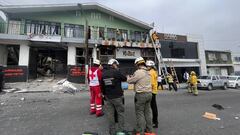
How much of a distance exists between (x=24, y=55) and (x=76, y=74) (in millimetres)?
4828

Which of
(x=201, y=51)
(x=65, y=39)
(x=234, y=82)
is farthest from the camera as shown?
(x=201, y=51)

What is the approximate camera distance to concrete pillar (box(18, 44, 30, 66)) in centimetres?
1358

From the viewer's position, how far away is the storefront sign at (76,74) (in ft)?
46.5

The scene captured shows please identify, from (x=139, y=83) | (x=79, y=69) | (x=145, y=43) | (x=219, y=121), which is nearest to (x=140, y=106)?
(x=139, y=83)

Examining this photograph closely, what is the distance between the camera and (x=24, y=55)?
538 inches

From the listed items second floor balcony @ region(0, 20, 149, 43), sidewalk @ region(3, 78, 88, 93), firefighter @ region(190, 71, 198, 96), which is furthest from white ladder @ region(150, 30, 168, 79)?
sidewalk @ region(3, 78, 88, 93)

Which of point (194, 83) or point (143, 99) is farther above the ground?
point (194, 83)

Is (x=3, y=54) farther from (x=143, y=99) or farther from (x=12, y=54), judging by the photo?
(x=143, y=99)

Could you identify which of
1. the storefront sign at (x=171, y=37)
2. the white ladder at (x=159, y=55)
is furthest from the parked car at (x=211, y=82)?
the storefront sign at (x=171, y=37)

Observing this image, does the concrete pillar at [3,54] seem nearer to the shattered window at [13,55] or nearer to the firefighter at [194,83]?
the shattered window at [13,55]

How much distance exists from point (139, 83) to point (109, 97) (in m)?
0.85

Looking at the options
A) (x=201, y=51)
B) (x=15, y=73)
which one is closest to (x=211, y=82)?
(x=201, y=51)

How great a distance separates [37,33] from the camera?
555 inches

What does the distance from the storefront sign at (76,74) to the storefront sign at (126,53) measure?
4.35 metres
